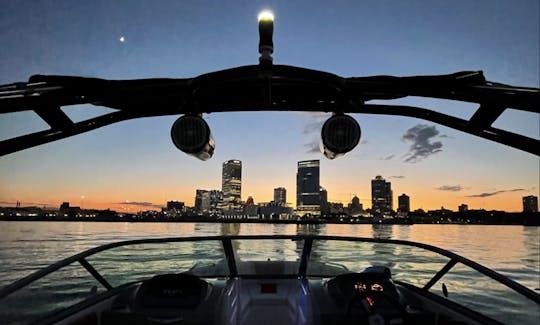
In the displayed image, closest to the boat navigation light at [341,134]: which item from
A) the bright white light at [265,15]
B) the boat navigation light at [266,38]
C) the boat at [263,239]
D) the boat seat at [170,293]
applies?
the boat at [263,239]

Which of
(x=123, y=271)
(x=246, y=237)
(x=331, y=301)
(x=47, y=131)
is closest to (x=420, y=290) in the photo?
(x=331, y=301)

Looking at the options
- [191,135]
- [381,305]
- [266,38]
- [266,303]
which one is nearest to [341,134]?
[266,38]

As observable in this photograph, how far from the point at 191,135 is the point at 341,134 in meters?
1.03

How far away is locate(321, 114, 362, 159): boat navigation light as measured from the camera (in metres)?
2.69

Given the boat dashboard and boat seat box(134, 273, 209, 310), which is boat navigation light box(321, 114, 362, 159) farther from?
boat seat box(134, 273, 209, 310)

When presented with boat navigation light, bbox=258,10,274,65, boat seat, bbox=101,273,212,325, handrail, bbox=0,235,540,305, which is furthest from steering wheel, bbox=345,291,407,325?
boat navigation light, bbox=258,10,274,65

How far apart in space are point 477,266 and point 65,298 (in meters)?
17.4

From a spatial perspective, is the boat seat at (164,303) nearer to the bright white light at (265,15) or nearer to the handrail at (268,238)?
the handrail at (268,238)

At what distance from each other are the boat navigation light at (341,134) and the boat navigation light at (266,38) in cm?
77

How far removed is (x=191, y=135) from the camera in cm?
267

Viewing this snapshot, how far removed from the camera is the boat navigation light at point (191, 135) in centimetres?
266

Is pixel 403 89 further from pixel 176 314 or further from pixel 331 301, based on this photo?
pixel 176 314

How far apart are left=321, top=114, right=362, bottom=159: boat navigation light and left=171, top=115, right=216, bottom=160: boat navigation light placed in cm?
82

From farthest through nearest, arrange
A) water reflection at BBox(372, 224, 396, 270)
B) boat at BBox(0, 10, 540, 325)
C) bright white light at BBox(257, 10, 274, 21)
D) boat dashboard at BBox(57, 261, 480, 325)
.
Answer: water reflection at BBox(372, 224, 396, 270), boat dashboard at BBox(57, 261, 480, 325), boat at BBox(0, 10, 540, 325), bright white light at BBox(257, 10, 274, 21)
